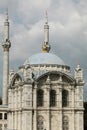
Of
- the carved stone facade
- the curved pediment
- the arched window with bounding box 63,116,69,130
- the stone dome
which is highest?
the stone dome

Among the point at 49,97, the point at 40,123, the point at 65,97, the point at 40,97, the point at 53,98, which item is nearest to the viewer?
the point at 40,123

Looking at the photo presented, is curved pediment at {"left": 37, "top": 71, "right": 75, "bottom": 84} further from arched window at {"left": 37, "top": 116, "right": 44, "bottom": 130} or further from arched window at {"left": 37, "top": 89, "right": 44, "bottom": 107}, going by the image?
arched window at {"left": 37, "top": 116, "right": 44, "bottom": 130}

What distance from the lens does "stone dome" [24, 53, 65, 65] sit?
5675 centimetres

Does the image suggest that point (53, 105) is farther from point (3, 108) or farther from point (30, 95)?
point (3, 108)

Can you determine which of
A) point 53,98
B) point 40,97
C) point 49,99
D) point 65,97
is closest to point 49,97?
point 49,99

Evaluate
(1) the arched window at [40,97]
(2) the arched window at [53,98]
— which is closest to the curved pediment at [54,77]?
(1) the arched window at [40,97]

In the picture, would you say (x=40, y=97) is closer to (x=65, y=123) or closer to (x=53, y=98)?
(x=53, y=98)

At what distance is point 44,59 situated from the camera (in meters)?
57.2

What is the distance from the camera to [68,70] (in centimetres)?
5806

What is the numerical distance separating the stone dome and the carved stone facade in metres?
0.90

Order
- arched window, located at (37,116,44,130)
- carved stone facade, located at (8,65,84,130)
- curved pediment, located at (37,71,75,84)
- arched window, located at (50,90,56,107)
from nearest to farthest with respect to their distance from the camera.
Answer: carved stone facade, located at (8,65,84,130) → arched window, located at (37,116,44,130) → curved pediment, located at (37,71,75,84) → arched window, located at (50,90,56,107)

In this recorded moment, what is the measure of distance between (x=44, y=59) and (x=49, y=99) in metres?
6.17

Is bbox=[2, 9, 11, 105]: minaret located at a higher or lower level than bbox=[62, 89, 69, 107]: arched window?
higher

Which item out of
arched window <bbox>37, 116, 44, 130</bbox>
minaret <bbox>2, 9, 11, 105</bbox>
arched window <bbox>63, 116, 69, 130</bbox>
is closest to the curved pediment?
arched window <bbox>37, 116, 44, 130</bbox>
